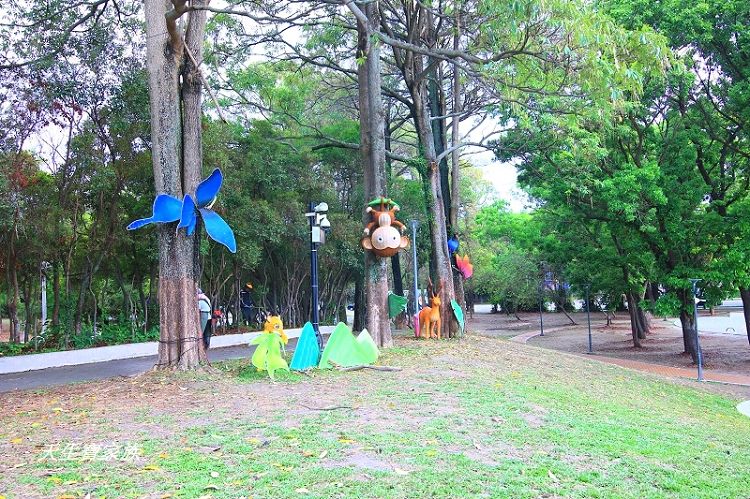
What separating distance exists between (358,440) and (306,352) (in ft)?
14.1

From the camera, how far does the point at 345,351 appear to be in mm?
9797

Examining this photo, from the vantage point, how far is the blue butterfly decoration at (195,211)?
349 inches

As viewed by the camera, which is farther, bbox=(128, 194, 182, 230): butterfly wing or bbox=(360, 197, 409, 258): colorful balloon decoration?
bbox=(360, 197, 409, 258): colorful balloon decoration

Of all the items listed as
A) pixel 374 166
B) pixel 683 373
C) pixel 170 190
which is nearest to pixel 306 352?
pixel 170 190

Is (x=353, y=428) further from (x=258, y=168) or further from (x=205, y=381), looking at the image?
(x=258, y=168)

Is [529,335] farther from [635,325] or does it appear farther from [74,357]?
[74,357]

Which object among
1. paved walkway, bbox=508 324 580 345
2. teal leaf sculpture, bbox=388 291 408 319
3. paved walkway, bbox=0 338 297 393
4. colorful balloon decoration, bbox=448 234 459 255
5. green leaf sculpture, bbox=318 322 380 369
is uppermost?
colorful balloon decoration, bbox=448 234 459 255

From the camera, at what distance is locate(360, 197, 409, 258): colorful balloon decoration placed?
12.1 meters

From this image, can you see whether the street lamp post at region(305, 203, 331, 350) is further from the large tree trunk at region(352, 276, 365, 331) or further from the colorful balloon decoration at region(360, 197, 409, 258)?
the large tree trunk at region(352, 276, 365, 331)

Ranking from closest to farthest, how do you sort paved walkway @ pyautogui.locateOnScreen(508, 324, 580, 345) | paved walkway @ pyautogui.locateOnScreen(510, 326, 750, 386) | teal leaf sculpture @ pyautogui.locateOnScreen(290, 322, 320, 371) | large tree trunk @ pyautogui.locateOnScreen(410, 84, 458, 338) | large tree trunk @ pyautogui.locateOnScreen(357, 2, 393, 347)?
1. teal leaf sculpture @ pyautogui.locateOnScreen(290, 322, 320, 371)
2. large tree trunk @ pyautogui.locateOnScreen(357, 2, 393, 347)
3. large tree trunk @ pyautogui.locateOnScreen(410, 84, 458, 338)
4. paved walkway @ pyautogui.locateOnScreen(510, 326, 750, 386)
5. paved walkway @ pyautogui.locateOnScreen(508, 324, 580, 345)

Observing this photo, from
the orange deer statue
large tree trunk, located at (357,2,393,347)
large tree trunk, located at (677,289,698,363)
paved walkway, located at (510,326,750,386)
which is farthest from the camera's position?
large tree trunk, located at (677,289,698,363)

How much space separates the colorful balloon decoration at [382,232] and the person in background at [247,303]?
1001 cm

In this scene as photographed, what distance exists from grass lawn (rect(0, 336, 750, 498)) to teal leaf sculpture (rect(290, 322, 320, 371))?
0.46 m

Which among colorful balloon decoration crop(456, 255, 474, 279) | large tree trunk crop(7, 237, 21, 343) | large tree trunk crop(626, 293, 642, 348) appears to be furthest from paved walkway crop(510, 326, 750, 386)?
large tree trunk crop(7, 237, 21, 343)
